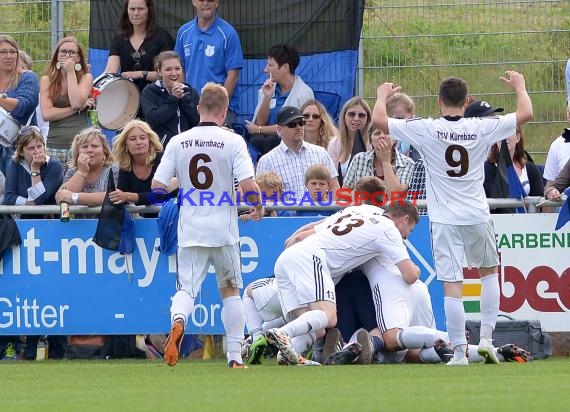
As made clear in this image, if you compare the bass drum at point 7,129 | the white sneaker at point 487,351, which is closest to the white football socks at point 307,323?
the white sneaker at point 487,351

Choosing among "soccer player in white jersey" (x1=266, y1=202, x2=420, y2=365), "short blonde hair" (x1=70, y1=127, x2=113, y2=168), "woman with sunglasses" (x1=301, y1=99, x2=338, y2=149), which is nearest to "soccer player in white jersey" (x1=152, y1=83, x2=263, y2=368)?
"soccer player in white jersey" (x1=266, y1=202, x2=420, y2=365)

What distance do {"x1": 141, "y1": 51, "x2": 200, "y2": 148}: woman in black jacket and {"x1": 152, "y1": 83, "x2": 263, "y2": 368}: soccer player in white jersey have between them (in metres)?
3.00

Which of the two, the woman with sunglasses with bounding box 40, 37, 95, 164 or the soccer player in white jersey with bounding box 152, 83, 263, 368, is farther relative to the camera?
the woman with sunglasses with bounding box 40, 37, 95, 164

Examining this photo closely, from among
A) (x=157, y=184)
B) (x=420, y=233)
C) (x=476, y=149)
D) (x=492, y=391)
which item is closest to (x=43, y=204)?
(x=157, y=184)

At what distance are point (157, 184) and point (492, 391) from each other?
3.99m

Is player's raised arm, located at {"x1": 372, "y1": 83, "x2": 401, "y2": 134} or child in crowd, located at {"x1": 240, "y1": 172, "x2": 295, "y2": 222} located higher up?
player's raised arm, located at {"x1": 372, "y1": 83, "x2": 401, "y2": 134}

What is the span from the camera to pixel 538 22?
1478cm

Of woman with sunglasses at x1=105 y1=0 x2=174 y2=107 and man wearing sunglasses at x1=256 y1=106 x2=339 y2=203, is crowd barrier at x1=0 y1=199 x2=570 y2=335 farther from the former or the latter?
woman with sunglasses at x1=105 y1=0 x2=174 y2=107

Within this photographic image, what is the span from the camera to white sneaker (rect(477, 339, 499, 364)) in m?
11.2

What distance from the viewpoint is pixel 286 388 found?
8.81 metres

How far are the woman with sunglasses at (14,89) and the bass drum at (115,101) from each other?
749mm

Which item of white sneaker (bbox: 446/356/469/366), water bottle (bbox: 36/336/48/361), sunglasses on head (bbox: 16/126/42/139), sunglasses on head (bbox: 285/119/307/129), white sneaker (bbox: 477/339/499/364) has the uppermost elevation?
sunglasses on head (bbox: 285/119/307/129)

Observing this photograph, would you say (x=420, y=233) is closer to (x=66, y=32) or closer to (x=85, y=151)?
(x=85, y=151)

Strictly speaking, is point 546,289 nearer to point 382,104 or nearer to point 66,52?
point 382,104
